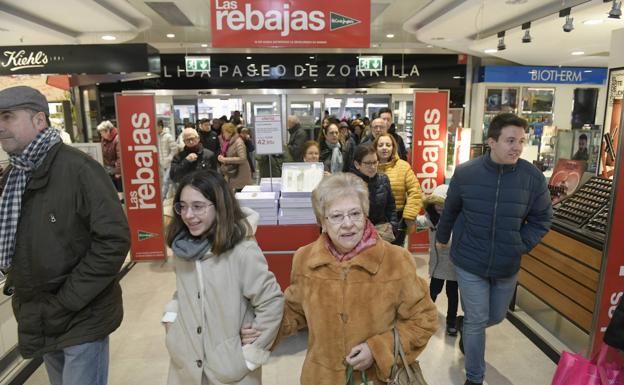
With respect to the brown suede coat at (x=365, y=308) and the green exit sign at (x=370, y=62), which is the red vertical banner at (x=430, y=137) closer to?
the brown suede coat at (x=365, y=308)

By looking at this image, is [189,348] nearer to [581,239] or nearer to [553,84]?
[581,239]

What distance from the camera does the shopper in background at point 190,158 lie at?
5418mm

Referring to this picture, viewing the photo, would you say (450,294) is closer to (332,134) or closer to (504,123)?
(504,123)

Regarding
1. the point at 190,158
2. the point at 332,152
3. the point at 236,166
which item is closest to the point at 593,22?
the point at 332,152

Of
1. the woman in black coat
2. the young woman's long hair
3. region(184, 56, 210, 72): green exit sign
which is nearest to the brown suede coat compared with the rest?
the young woman's long hair

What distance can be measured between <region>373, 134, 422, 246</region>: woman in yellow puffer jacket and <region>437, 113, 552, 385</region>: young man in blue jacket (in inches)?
47.7

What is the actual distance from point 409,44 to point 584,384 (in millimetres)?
11069

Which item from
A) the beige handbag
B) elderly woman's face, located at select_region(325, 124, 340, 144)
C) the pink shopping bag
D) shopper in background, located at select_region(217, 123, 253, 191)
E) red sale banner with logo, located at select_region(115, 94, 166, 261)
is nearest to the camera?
the beige handbag

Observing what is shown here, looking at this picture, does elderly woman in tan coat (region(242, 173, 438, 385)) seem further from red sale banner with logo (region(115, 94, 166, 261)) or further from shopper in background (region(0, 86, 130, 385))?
red sale banner with logo (region(115, 94, 166, 261))

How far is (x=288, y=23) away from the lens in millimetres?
3496

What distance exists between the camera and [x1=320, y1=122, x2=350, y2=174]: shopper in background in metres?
5.71

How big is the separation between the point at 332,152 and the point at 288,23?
2.70m

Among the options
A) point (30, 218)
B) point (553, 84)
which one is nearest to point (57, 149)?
point (30, 218)

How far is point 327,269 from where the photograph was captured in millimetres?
1552
